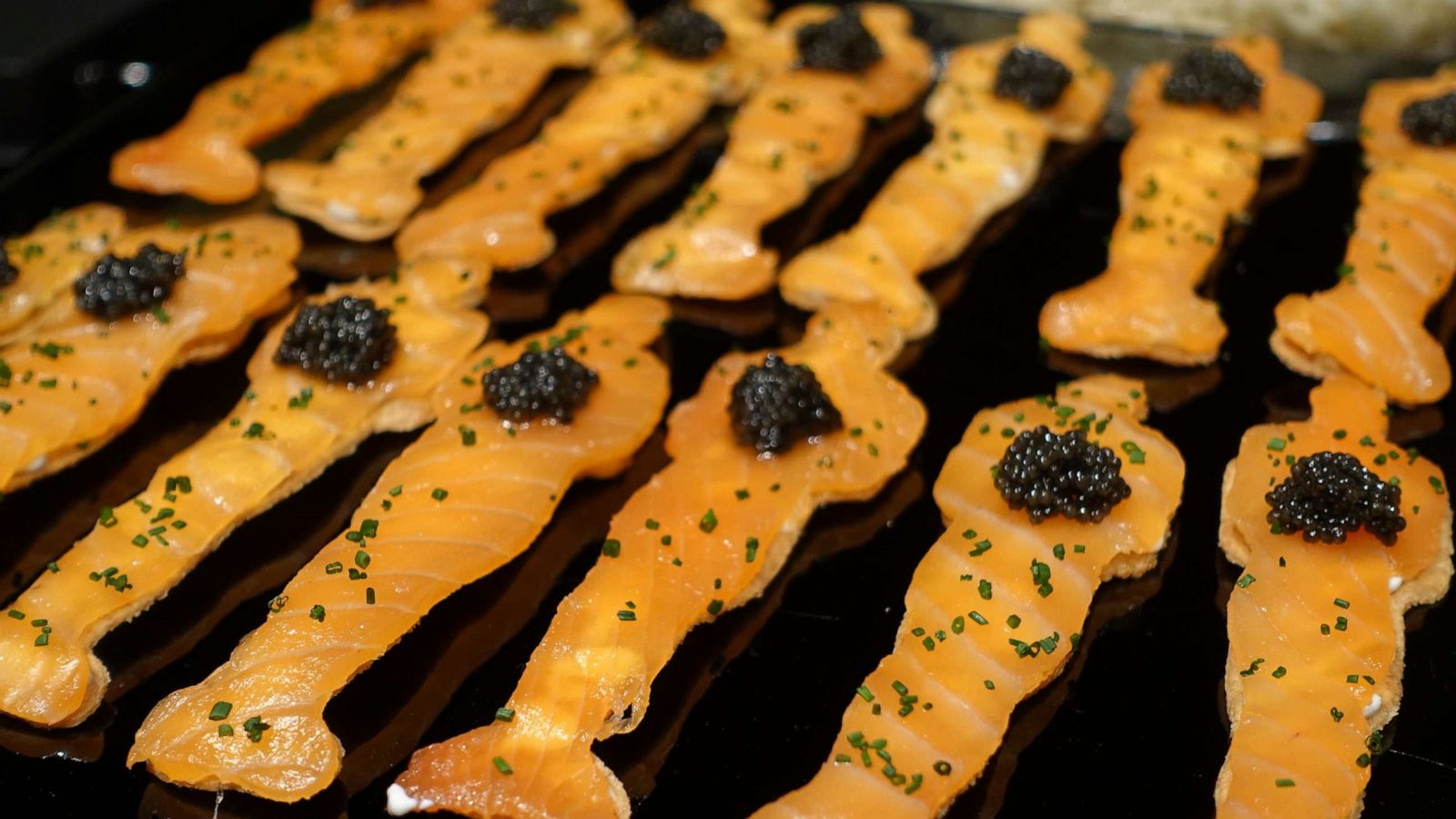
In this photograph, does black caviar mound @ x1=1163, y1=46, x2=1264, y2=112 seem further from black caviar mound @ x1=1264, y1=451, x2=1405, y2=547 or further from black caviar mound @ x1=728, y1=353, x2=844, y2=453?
black caviar mound @ x1=728, y1=353, x2=844, y2=453

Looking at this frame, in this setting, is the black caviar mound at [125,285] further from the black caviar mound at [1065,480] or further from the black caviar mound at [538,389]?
the black caviar mound at [1065,480]

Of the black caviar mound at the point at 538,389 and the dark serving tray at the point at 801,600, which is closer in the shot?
the dark serving tray at the point at 801,600

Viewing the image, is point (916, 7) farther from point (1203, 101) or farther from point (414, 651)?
point (414, 651)

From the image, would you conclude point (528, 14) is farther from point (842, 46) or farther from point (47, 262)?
point (47, 262)

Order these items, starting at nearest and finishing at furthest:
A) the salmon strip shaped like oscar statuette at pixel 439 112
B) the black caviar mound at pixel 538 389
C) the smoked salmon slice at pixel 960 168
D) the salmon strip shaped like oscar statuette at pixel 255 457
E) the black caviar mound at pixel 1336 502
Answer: the salmon strip shaped like oscar statuette at pixel 255 457, the black caviar mound at pixel 1336 502, the black caviar mound at pixel 538 389, the smoked salmon slice at pixel 960 168, the salmon strip shaped like oscar statuette at pixel 439 112

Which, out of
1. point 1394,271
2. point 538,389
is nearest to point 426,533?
point 538,389

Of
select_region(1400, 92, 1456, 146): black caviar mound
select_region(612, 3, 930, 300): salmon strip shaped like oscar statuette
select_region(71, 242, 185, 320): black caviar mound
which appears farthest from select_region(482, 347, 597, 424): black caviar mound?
select_region(1400, 92, 1456, 146): black caviar mound

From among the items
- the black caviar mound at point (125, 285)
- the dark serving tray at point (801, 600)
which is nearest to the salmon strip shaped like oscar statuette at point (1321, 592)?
the dark serving tray at point (801, 600)
